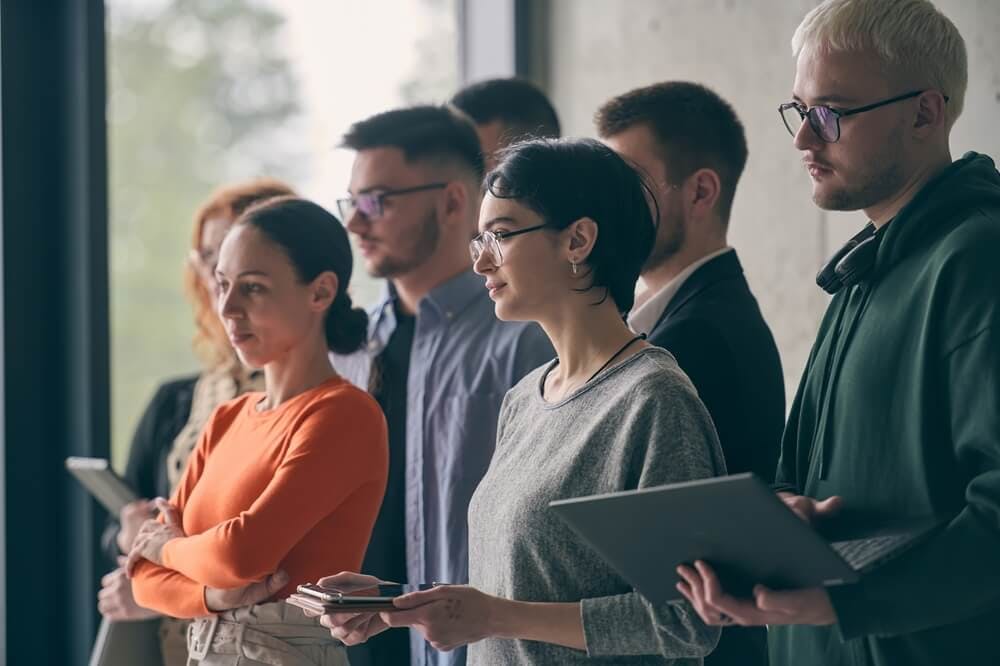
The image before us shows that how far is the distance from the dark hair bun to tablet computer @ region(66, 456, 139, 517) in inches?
26.3

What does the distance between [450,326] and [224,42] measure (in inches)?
81.5

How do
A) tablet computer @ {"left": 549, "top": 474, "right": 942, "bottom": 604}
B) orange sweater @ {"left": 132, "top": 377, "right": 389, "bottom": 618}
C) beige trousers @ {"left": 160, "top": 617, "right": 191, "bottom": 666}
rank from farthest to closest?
beige trousers @ {"left": 160, "top": 617, "right": 191, "bottom": 666} → orange sweater @ {"left": 132, "top": 377, "right": 389, "bottom": 618} → tablet computer @ {"left": 549, "top": 474, "right": 942, "bottom": 604}

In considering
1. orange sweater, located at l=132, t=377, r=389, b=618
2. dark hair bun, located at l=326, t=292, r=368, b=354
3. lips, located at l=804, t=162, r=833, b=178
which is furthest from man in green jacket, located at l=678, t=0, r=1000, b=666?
dark hair bun, located at l=326, t=292, r=368, b=354

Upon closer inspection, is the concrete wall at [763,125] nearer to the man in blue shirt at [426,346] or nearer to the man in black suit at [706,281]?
the man in black suit at [706,281]

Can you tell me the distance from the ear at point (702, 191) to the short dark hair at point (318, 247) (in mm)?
697

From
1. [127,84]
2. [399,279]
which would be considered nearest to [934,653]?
[399,279]

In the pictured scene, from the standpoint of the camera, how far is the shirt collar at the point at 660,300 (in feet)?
7.47

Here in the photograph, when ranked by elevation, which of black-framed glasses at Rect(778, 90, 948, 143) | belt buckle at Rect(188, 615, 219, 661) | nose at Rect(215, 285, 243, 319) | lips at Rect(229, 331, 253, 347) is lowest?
belt buckle at Rect(188, 615, 219, 661)

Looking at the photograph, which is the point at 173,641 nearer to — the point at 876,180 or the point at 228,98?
the point at 876,180

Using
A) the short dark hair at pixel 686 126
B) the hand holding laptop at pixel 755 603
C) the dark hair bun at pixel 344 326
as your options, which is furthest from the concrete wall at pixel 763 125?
the hand holding laptop at pixel 755 603

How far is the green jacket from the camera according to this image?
1478mm

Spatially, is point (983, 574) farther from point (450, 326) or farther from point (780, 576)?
point (450, 326)

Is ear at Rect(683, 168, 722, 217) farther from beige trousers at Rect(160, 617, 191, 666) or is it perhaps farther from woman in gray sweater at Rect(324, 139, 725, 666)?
beige trousers at Rect(160, 617, 191, 666)

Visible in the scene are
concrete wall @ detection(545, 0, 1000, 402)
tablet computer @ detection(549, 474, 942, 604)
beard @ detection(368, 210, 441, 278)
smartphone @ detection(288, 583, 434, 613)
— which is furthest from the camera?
concrete wall @ detection(545, 0, 1000, 402)
